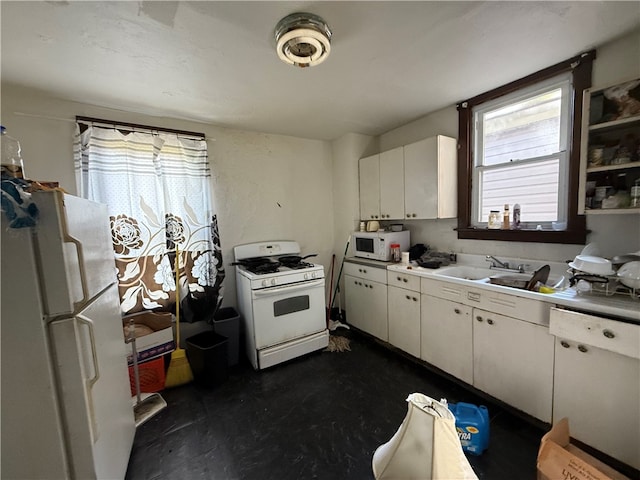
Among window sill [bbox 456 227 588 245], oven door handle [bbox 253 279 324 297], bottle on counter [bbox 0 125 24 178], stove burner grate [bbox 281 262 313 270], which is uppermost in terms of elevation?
bottle on counter [bbox 0 125 24 178]

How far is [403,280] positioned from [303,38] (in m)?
2.04

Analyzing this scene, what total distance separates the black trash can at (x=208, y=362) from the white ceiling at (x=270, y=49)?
2143mm

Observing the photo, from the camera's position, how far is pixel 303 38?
1.33m

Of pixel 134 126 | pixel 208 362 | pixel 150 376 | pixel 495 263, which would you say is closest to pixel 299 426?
pixel 208 362

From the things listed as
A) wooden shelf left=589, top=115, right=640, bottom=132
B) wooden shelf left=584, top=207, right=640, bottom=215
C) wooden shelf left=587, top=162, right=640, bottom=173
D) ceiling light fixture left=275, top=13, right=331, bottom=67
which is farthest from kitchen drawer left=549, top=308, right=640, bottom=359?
ceiling light fixture left=275, top=13, right=331, bottom=67

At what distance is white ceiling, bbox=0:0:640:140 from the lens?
1.26 metres

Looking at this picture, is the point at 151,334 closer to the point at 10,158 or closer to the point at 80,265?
the point at 80,265

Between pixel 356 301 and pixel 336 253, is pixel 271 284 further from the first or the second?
pixel 336 253

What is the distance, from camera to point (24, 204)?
0.91 metres

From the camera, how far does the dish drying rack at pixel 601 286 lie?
1.44 meters

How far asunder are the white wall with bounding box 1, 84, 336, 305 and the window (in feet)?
5.71

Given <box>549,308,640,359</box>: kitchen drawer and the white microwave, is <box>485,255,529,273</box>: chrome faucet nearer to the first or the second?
<box>549,308,640,359</box>: kitchen drawer

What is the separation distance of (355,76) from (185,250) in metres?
2.21

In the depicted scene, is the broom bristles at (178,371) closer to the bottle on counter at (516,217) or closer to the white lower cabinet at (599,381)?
the white lower cabinet at (599,381)
